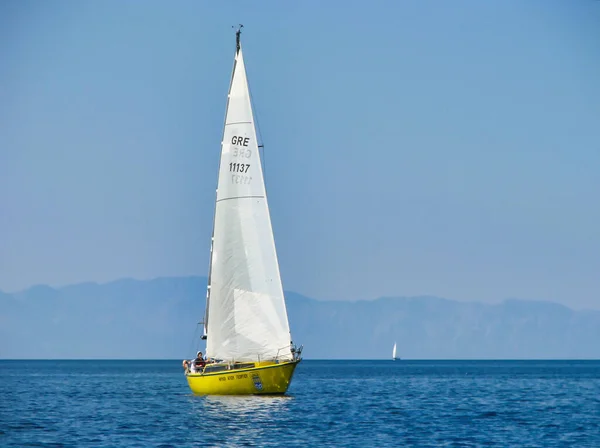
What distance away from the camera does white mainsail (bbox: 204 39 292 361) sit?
6506 cm

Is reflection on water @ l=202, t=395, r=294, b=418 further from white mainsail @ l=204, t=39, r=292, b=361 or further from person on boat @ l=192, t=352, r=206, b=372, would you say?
white mainsail @ l=204, t=39, r=292, b=361

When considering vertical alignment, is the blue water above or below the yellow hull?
below

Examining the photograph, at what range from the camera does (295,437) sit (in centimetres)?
4869

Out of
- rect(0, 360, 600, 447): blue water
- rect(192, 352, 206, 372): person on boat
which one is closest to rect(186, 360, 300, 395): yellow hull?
rect(0, 360, 600, 447): blue water

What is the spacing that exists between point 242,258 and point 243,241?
1083mm

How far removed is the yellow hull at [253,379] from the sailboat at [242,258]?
252 mm

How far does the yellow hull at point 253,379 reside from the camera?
63062 mm

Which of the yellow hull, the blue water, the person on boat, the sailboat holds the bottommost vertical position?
the blue water

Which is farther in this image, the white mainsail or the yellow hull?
the white mainsail

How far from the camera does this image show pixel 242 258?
6556 cm

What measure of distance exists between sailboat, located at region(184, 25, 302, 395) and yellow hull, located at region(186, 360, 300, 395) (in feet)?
0.83

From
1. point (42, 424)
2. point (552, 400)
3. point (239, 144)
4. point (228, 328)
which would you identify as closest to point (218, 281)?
point (228, 328)

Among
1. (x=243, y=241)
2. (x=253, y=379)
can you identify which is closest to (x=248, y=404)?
(x=253, y=379)

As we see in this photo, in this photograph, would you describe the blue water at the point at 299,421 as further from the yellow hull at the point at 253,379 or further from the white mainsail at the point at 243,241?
the white mainsail at the point at 243,241
